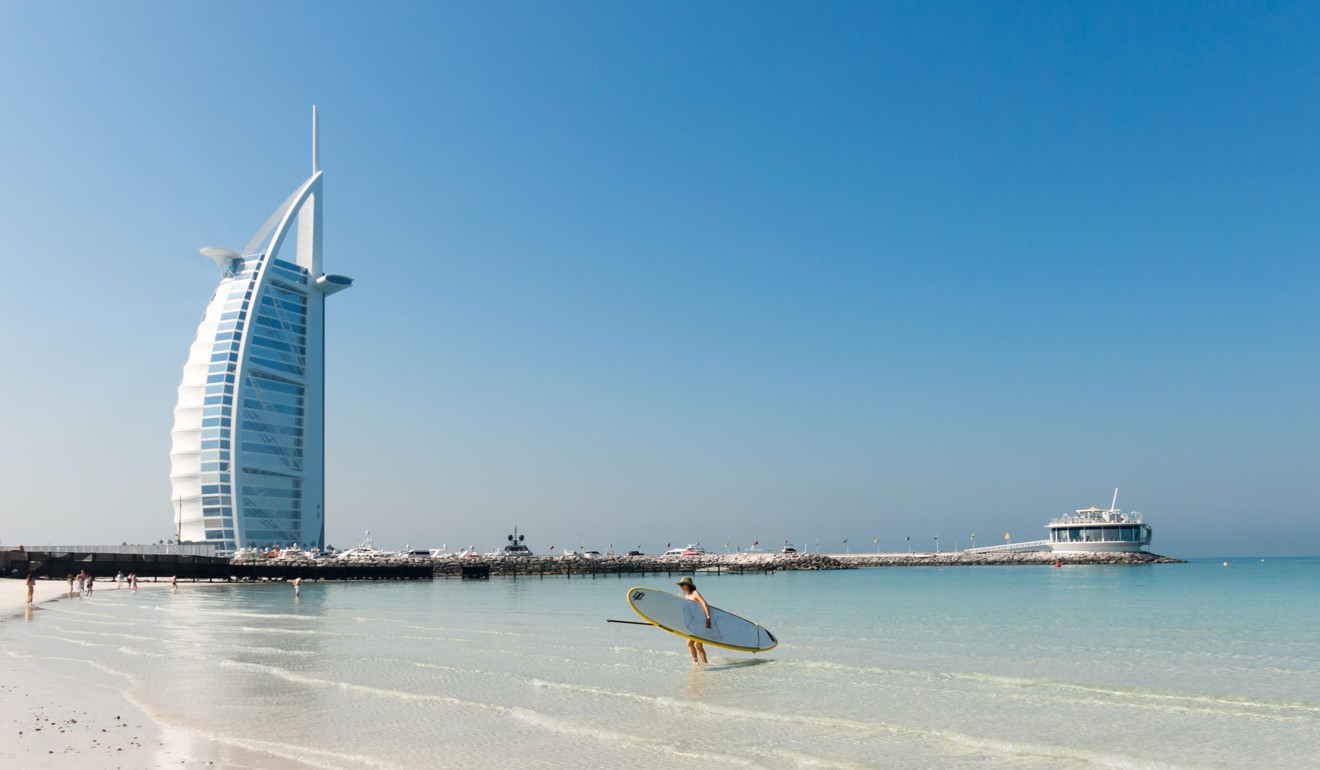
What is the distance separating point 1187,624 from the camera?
114 ft

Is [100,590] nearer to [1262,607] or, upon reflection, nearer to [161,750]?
[161,750]

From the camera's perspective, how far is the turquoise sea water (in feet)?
42.6

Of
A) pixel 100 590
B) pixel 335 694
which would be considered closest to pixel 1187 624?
pixel 335 694

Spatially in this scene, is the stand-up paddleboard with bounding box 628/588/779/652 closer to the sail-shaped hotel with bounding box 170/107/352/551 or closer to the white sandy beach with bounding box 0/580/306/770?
the white sandy beach with bounding box 0/580/306/770

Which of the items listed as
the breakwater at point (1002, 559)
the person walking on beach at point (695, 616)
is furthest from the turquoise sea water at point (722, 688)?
the breakwater at point (1002, 559)

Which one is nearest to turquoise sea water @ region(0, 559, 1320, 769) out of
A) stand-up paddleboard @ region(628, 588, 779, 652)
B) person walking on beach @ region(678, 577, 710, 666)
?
person walking on beach @ region(678, 577, 710, 666)

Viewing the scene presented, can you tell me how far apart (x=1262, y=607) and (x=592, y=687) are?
42.6m

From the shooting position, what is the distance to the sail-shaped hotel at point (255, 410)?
10775 cm

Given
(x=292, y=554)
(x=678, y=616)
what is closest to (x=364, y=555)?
(x=292, y=554)

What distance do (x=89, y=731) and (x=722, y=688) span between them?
10966 millimetres

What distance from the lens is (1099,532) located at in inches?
5335

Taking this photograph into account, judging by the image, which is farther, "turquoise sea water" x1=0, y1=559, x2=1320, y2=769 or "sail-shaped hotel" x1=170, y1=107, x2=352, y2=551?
"sail-shaped hotel" x1=170, y1=107, x2=352, y2=551

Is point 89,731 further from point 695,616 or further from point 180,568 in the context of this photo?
point 180,568

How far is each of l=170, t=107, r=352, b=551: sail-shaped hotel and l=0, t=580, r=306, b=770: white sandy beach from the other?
95.6 meters
